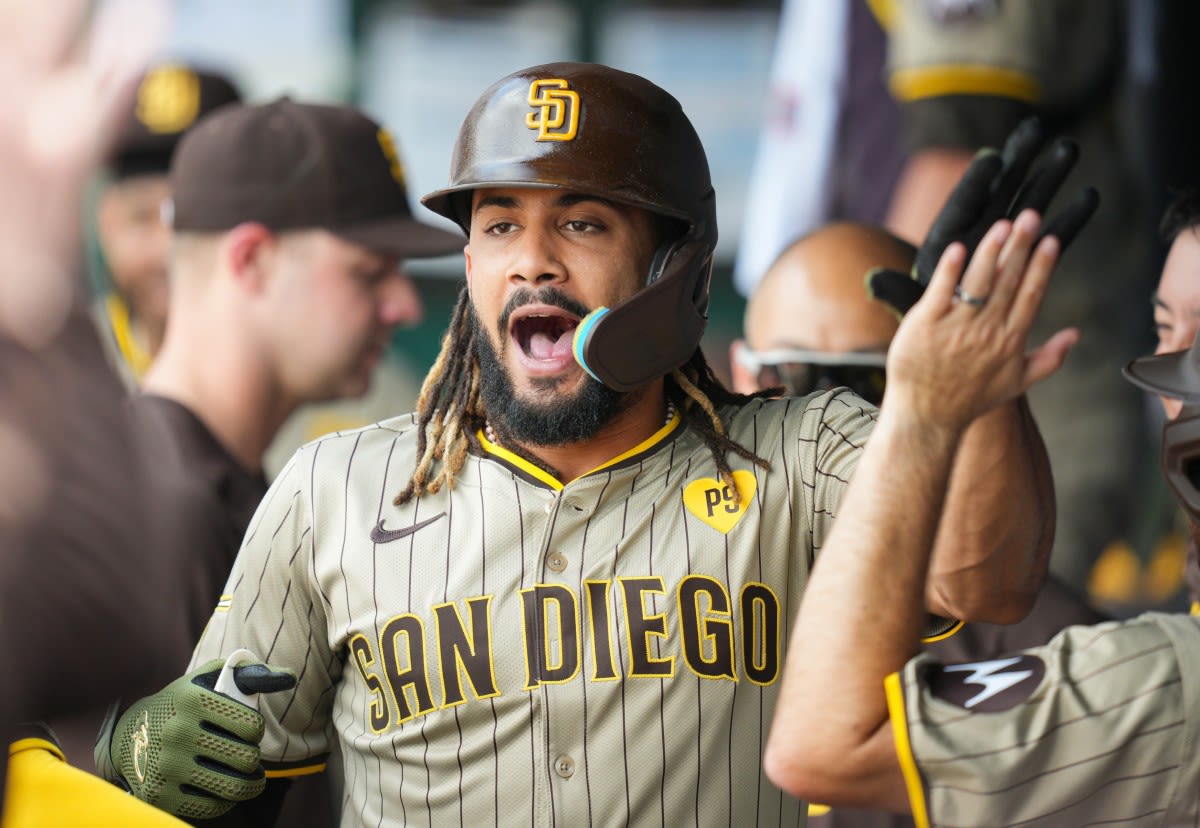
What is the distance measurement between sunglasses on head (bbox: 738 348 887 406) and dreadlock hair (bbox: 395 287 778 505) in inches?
26.5

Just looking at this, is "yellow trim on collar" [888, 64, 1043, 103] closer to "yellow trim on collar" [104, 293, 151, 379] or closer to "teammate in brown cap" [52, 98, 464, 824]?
"teammate in brown cap" [52, 98, 464, 824]

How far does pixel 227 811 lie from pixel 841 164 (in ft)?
11.2

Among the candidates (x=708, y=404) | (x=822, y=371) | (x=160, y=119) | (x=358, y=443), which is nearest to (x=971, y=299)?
(x=708, y=404)

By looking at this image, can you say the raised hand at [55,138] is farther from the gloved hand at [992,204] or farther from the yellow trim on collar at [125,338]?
the yellow trim on collar at [125,338]

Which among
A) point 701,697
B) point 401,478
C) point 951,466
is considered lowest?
point 701,697

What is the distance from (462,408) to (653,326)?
0.40 m

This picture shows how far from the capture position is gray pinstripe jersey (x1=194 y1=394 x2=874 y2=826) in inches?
85.0

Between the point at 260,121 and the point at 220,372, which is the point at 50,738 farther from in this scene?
the point at 260,121

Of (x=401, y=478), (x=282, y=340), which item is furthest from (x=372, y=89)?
(x=401, y=478)

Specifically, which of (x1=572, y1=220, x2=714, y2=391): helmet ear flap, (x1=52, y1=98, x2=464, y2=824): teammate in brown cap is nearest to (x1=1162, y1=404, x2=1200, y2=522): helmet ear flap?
(x1=572, y1=220, x2=714, y2=391): helmet ear flap

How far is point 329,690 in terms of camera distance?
7.86 ft

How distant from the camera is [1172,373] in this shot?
2025 mm

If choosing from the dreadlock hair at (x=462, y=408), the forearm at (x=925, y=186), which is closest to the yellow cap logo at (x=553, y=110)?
the dreadlock hair at (x=462, y=408)

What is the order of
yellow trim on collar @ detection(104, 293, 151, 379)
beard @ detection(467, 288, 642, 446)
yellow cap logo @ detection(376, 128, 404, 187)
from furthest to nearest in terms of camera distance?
yellow trim on collar @ detection(104, 293, 151, 379) → yellow cap logo @ detection(376, 128, 404, 187) → beard @ detection(467, 288, 642, 446)
